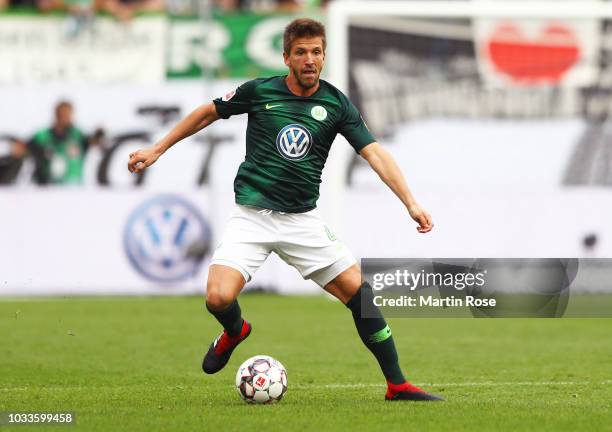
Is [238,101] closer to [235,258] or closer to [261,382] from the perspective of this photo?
[235,258]

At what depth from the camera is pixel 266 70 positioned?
76.4ft

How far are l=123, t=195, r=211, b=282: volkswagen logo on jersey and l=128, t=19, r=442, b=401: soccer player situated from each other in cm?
1399

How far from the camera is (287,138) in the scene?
27.8 feet

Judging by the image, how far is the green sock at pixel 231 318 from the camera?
862 centimetres

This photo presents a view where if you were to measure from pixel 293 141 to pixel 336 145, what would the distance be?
1295 centimetres

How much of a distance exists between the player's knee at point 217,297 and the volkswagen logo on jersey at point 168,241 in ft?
46.1

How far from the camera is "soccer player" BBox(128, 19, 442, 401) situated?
8445 mm

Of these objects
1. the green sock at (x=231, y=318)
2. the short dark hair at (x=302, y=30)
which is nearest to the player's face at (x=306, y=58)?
the short dark hair at (x=302, y=30)

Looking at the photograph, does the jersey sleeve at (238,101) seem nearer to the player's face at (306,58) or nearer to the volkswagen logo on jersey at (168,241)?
the player's face at (306,58)

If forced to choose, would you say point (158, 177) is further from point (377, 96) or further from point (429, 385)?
point (429, 385)

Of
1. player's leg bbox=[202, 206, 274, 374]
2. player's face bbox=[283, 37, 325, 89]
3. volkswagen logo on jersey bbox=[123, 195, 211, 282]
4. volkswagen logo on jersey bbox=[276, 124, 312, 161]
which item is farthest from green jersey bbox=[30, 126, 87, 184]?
player's face bbox=[283, 37, 325, 89]

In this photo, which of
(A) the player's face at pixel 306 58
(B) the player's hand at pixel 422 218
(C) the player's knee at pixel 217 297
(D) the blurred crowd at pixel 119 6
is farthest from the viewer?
(D) the blurred crowd at pixel 119 6

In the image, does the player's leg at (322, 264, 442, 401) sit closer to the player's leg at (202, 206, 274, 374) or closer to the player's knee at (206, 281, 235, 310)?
the player's leg at (202, 206, 274, 374)

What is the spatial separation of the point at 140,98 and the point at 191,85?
0.92 m
